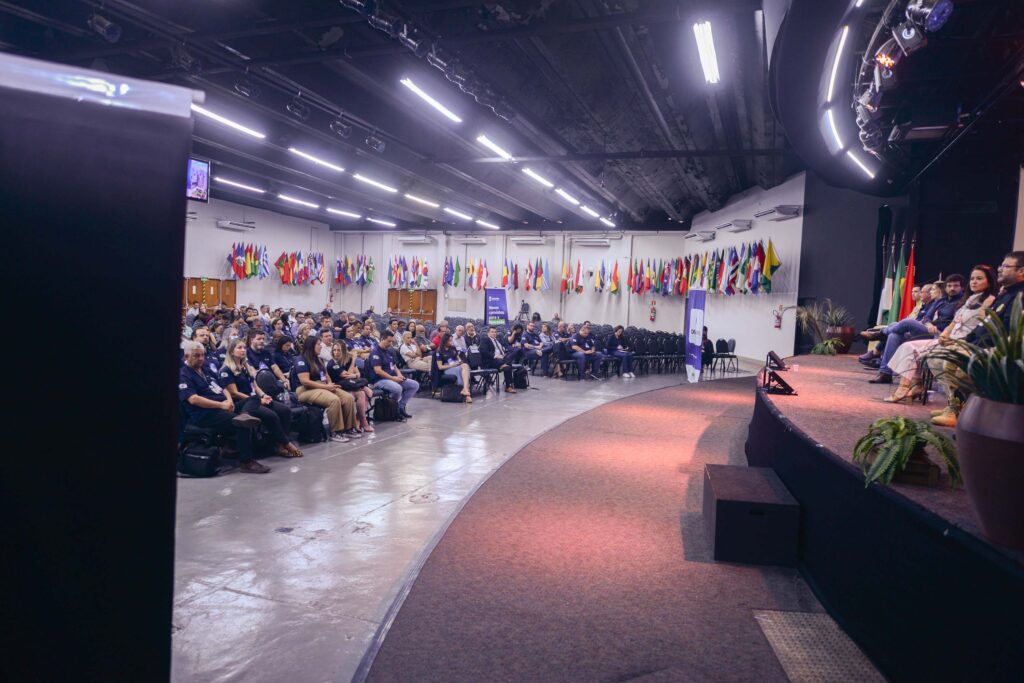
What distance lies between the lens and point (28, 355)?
868 mm

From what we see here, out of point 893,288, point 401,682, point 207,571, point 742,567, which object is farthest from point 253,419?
point 893,288

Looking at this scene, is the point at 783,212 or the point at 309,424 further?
the point at 783,212

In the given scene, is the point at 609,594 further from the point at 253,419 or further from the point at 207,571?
the point at 253,419

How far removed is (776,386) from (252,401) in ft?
16.2

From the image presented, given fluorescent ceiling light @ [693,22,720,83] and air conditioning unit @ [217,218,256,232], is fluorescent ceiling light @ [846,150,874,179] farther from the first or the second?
air conditioning unit @ [217,218,256,232]

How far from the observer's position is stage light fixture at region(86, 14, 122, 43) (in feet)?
20.5

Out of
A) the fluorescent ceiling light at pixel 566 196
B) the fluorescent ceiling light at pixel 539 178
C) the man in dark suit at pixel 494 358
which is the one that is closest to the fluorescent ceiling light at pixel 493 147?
the fluorescent ceiling light at pixel 539 178

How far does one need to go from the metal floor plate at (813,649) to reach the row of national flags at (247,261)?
18.5 meters

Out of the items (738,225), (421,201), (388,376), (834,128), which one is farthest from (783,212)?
(388,376)

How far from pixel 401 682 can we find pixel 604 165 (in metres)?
12.1

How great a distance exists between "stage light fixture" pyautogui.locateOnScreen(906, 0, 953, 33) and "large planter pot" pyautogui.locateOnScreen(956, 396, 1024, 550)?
3706 mm

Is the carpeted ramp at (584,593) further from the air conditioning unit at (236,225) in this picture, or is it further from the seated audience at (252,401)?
the air conditioning unit at (236,225)

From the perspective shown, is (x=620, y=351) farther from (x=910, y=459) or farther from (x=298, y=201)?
(x=910, y=459)

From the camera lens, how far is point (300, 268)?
20.9 metres
